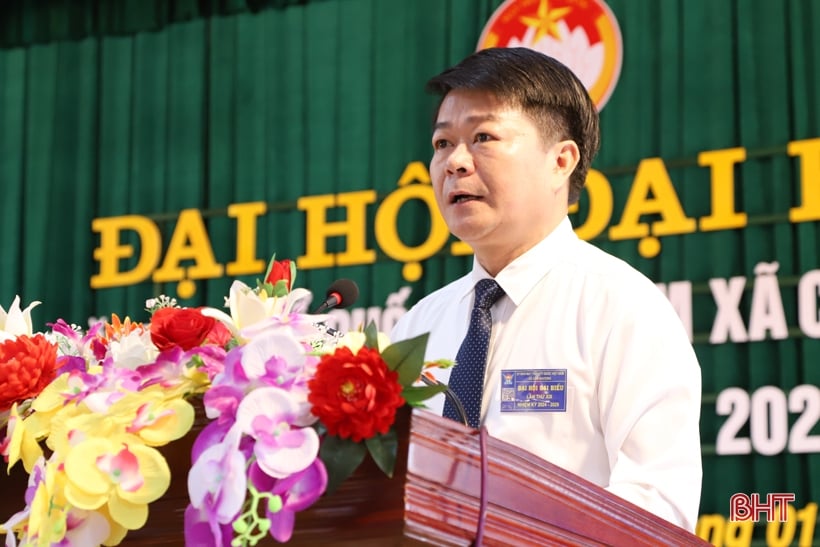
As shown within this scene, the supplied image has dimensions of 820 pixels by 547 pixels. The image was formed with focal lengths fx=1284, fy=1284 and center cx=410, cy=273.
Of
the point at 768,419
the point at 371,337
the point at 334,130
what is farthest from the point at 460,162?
the point at 334,130

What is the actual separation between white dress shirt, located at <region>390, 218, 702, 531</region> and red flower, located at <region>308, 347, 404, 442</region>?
51 centimetres

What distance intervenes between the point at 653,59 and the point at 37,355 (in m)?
4.27

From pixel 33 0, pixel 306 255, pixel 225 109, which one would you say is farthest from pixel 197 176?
pixel 33 0

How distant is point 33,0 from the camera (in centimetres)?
659

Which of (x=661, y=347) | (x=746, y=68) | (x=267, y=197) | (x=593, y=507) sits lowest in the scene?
(x=593, y=507)

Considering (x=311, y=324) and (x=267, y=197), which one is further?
(x=267, y=197)

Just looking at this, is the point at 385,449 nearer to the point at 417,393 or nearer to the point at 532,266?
the point at 417,393

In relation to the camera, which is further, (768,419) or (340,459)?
(768,419)

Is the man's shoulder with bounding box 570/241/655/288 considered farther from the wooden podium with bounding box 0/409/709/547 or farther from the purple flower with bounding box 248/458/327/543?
the purple flower with bounding box 248/458/327/543

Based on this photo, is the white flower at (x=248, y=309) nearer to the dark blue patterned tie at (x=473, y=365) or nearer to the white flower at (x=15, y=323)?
the white flower at (x=15, y=323)

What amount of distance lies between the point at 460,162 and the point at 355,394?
31.9 inches

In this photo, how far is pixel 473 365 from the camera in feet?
5.39

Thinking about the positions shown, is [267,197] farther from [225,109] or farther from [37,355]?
[37,355]

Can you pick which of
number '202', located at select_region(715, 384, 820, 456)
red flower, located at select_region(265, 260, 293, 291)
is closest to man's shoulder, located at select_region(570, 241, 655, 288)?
red flower, located at select_region(265, 260, 293, 291)
